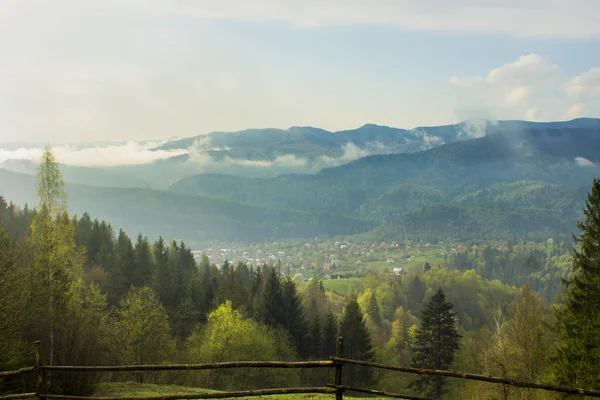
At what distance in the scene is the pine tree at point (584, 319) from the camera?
21391 mm

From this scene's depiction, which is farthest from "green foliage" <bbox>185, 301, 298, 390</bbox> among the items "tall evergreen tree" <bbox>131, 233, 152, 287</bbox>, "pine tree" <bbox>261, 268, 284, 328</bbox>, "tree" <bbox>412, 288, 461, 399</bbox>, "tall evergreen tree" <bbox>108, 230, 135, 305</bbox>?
"tall evergreen tree" <bbox>131, 233, 152, 287</bbox>

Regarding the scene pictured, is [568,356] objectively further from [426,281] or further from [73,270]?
[426,281]

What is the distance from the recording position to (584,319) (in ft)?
76.0

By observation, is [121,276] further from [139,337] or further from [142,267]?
[139,337]

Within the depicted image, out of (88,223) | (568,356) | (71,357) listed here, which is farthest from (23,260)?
(568,356)

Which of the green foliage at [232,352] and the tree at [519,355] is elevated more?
the tree at [519,355]

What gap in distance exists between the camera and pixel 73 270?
30156mm

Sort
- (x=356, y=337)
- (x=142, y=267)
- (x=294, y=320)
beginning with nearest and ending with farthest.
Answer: (x=356, y=337)
(x=294, y=320)
(x=142, y=267)

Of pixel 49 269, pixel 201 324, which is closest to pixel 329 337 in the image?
pixel 201 324

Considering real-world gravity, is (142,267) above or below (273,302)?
above

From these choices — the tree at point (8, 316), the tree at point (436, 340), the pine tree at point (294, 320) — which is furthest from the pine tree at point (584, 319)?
the pine tree at point (294, 320)

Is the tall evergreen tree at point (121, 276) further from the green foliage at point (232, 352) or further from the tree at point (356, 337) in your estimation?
the tree at point (356, 337)

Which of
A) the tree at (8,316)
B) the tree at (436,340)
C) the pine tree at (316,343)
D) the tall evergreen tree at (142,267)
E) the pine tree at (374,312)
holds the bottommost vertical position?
the pine tree at (374,312)

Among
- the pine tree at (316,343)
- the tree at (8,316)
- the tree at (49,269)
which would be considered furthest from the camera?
the pine tree at (316,343)
